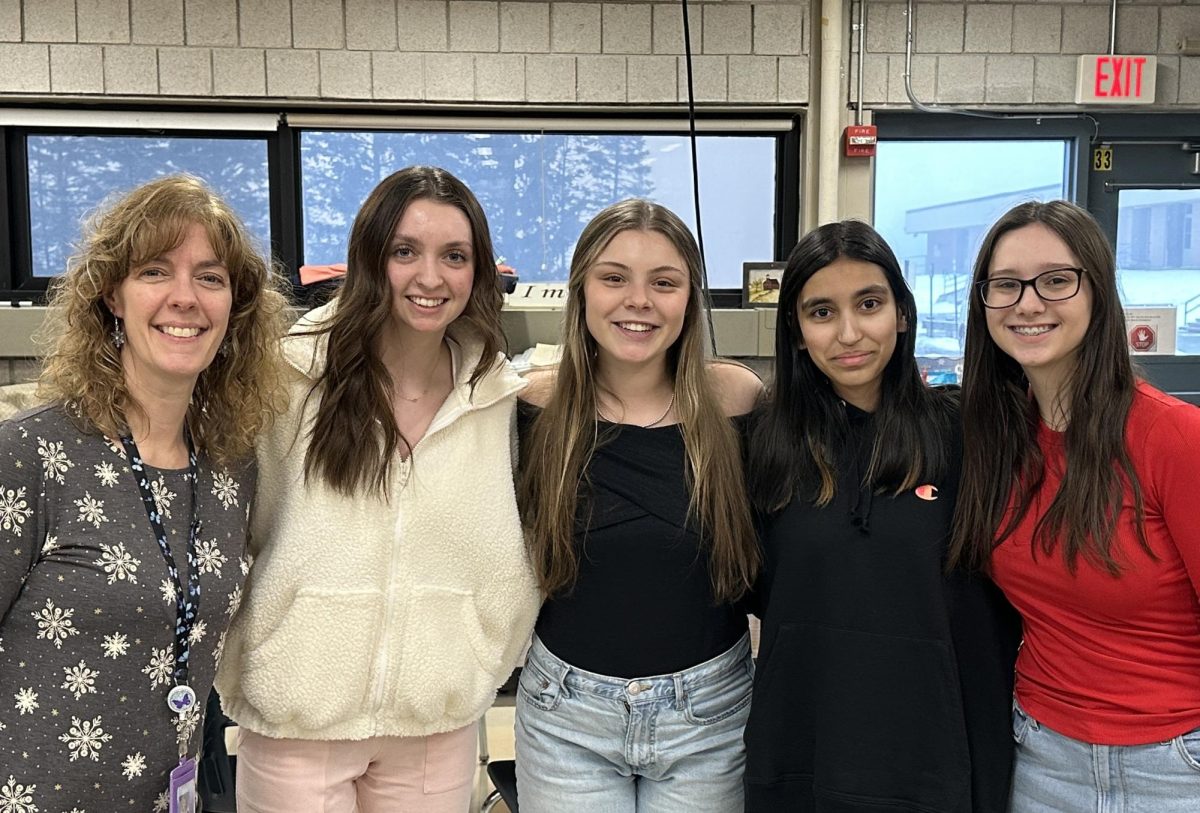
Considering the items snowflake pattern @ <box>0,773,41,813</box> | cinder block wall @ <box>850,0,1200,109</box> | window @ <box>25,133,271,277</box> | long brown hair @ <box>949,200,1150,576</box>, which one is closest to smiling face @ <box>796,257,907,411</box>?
long brown hair @ <box>949,200,1150,576</box>

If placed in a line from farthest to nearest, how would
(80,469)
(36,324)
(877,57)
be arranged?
(877,57), (36,324), (80,469)

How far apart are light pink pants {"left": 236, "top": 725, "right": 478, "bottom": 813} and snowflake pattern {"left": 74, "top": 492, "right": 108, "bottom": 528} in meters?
0.52

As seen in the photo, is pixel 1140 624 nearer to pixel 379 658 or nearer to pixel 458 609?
pixel 458 609

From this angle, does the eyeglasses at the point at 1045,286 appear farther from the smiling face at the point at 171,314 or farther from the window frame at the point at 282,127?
the window frame at the point at 282,127

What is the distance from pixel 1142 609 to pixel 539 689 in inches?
35.2

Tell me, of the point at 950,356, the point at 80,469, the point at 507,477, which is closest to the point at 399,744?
the point at 507,477

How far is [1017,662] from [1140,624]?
0.20 m

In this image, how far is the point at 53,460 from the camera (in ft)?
3.72

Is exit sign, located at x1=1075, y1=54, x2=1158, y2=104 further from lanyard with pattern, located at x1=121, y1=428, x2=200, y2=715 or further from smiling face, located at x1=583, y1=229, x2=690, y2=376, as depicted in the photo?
lanyard with pattern, located at x1=121, y1=428, x2=200, y2=715

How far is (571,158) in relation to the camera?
13.2 feet

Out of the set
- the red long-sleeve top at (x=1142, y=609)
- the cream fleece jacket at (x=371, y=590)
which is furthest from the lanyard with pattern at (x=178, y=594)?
the red long-sleeve top at (x=1142, y=609)

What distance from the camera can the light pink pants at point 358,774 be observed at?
1.48 metres

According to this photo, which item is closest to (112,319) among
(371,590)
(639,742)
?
(371,590)

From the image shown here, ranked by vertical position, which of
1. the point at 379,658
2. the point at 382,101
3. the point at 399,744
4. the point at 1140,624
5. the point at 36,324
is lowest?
the point at 399,744
